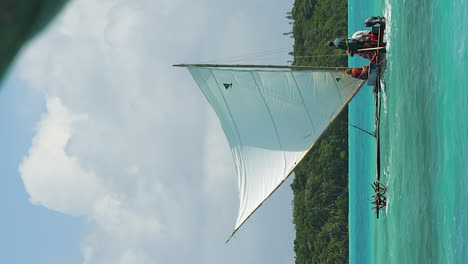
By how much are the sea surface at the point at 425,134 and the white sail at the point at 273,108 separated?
2.63m

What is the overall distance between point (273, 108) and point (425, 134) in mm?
5263

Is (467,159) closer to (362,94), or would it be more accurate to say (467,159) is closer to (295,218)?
(362,94)

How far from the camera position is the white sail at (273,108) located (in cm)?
1912

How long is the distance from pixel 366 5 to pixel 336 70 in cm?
1840

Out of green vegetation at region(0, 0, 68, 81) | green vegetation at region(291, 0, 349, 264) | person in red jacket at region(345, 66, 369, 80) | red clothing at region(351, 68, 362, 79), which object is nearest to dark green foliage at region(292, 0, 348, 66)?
green vegetation at region(291, 0, 349, 264)

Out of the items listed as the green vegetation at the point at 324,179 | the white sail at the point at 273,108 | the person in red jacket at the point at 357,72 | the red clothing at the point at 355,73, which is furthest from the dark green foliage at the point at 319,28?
the white sail at the point at 273,108

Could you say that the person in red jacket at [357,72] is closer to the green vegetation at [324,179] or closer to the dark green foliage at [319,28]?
the green vegetation at [324,179]

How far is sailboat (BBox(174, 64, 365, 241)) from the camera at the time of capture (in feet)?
62.6

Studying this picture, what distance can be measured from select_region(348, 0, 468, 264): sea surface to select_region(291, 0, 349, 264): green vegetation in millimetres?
24821

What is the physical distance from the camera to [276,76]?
62.3 feet

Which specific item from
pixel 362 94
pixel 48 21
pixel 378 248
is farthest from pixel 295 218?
pixel 48 21

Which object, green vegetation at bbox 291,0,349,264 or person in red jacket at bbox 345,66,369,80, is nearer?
person in red jacket at bbox 345,66,369,80

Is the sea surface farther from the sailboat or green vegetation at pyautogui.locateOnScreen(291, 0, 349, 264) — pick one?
green vegetation at pyautogui.locateOnScreen(291, 0, 349, 264)

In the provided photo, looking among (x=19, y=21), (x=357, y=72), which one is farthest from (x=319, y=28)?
(x=19, y=21)
